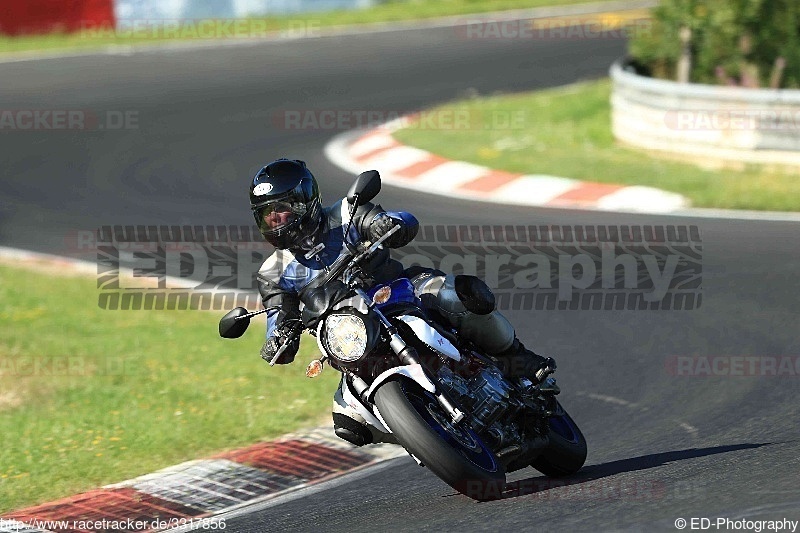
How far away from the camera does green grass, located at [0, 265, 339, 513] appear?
7.97 meters

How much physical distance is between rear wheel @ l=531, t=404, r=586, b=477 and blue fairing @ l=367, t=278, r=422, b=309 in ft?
3.72

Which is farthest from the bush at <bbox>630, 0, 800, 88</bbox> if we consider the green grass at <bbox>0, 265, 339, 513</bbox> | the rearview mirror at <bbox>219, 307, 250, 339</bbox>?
the rearview mirror at <bbox>219, 307, 250, 339</bbox>

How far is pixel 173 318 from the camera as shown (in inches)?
440

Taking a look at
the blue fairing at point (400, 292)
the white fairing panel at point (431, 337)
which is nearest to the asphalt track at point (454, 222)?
the white fairing panel at point (431, 337)

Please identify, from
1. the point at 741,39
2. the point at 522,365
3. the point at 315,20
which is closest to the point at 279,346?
the point at 522,365

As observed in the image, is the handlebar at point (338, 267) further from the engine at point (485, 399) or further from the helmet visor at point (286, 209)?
the engine at point (485, 399)

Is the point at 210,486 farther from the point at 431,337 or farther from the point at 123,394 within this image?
the point at 431,337

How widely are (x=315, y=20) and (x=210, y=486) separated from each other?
22.1m

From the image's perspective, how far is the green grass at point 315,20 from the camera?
25703mm

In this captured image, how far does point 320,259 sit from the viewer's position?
6.25 m

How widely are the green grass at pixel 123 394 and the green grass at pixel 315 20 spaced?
15123 millimetres

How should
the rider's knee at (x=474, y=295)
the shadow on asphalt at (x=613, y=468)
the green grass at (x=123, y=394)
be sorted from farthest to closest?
the green grass at (x=123, y=394) → the shadow on asphalt at (x=613, y=468) → the rider's knee at (x=474, y=295)

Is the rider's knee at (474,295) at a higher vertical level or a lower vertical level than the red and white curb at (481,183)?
higher

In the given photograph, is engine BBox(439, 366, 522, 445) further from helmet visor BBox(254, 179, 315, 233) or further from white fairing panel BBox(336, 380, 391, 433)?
helmet visor BBox(254, 179, 315, 233)
